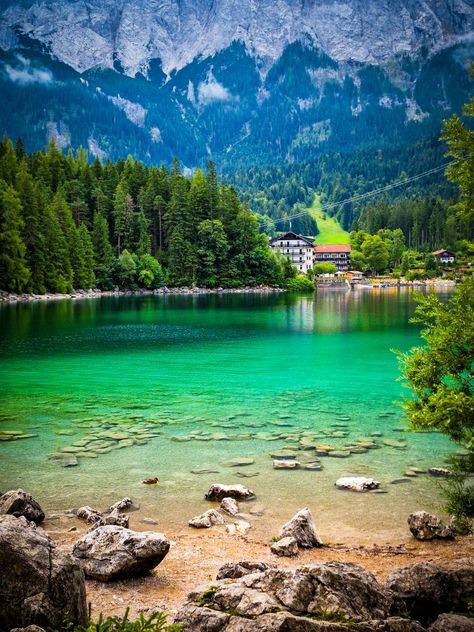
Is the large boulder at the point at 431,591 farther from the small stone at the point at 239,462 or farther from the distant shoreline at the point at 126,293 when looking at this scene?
the distant shoreline at the point at 126,293

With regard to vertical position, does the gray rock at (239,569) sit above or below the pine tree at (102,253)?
below

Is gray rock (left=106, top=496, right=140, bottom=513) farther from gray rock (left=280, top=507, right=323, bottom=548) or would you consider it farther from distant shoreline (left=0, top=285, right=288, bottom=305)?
distant shoreline (left=0, top=285, right=288, bottom=305)

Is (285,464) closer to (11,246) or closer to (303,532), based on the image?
(303,532)

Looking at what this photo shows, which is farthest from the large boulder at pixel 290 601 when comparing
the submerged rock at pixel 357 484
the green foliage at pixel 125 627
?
the submerged rock at pixel 357 484

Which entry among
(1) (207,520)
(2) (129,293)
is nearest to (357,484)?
(1) (207,520)

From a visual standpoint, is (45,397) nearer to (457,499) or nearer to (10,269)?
(457,499)

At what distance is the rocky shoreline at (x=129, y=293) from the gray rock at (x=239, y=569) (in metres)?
99.6

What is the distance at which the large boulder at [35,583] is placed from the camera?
6.95m

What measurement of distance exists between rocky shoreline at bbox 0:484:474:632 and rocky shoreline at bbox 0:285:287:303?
97819mm

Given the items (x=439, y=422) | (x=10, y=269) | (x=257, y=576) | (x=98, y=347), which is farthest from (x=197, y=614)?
Result: (x=10, y=269)

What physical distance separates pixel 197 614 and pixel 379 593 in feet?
8.52

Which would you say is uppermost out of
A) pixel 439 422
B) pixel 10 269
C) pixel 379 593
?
pixel 10 269

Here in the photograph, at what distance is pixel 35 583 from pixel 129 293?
142437 millimetres

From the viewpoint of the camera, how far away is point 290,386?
3331 centimetres
